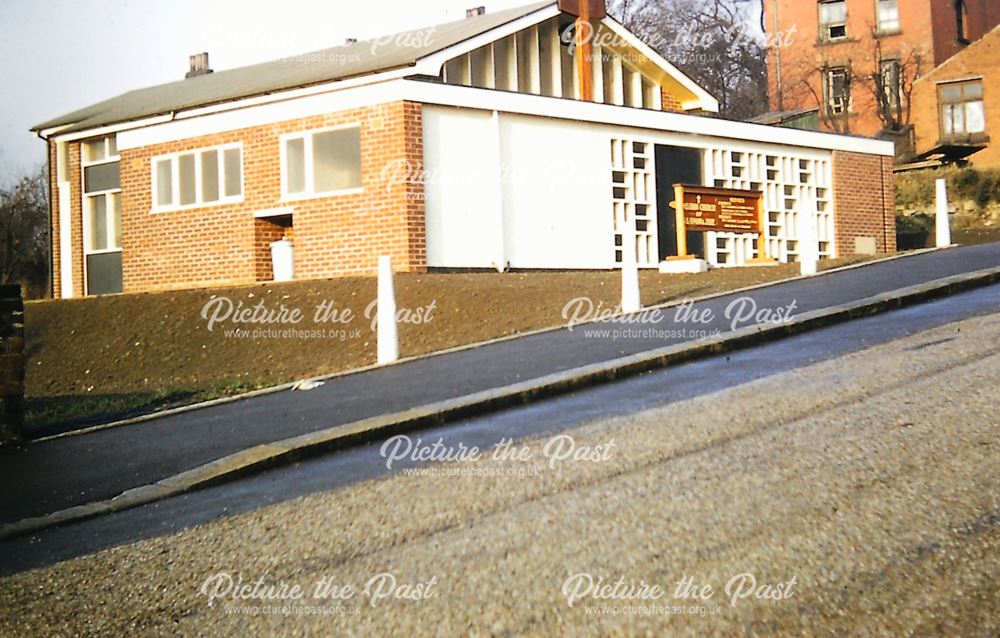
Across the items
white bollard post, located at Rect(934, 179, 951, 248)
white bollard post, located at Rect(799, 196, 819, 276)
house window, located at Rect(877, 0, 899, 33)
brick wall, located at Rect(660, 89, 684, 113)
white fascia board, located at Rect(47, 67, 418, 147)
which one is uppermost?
house window, located at Rect(877, 0, 899, 33)

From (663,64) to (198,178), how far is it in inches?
483

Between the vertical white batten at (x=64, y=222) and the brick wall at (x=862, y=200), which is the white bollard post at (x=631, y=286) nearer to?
the brick wall at (x=862, y=200)

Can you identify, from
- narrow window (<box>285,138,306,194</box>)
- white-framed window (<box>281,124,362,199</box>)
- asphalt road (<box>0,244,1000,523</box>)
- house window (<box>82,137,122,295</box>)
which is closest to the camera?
asphalt road (<box>0,244,1000,523</box>)

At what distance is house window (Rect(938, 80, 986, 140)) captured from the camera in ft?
152

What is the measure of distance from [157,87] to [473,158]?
16802mm

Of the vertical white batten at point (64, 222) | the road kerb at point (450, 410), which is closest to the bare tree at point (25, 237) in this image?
the vertical white batten at point (64, 222)

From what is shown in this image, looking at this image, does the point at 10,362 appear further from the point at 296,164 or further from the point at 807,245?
the point at 296,164

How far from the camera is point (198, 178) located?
84.1ft

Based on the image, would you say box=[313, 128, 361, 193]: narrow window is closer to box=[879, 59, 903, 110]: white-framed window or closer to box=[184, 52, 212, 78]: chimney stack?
box=[184, 52, 212, 78]: chimney stack

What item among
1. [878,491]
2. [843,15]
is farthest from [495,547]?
[843,15]

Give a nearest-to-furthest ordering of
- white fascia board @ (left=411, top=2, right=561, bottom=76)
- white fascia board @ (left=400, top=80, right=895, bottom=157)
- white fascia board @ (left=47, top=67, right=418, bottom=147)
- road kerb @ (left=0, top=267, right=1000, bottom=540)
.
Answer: road kerb @ (left=0, top=267, right=1000, bottom=540), white fascia board @ (left=400, top=80, right=895, bottom=157), white fascia board @ (left=47, top=67, right=418, bottom=147), white fascia board @ (left=411, top=2, right=561, bottom=76)

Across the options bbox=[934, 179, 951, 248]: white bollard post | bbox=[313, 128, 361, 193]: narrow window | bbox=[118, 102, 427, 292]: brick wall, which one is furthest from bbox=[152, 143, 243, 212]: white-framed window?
bbox=[934, 179, 951, 248]: white bollard post

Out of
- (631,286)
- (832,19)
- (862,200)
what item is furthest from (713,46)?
(631,286)

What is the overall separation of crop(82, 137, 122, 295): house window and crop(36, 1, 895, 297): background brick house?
0.06 meters
